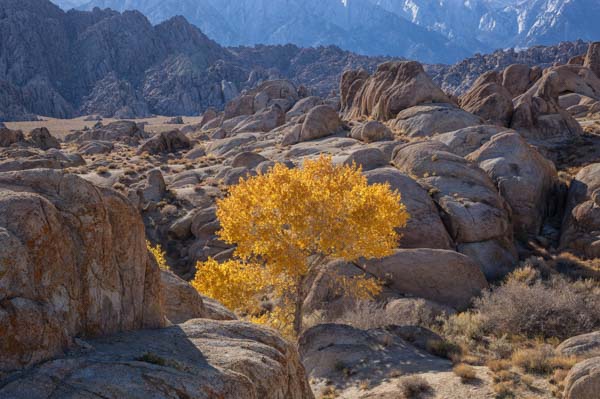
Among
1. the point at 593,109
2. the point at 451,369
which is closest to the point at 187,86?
the point at 593,109

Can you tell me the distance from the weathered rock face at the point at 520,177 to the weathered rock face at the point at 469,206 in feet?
3.80

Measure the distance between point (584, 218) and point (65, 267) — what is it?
92.6 feet

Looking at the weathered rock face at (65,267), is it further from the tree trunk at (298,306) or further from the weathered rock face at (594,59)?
the weathered rock face at (594,59)

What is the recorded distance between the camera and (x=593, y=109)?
58938 millimetres

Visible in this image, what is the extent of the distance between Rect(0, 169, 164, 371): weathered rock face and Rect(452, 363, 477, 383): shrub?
8570 mm

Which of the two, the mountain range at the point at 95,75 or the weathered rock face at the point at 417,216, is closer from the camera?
the weathered rock face at the point at 417,216

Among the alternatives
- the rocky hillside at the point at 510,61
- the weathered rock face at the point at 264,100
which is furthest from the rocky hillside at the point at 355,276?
the rocky hillside at the point at 510,61

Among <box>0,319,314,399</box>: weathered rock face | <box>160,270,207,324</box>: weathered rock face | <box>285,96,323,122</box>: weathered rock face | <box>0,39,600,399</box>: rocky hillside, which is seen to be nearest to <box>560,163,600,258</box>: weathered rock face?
<box>0,39,600,399</box>: rocky hillside

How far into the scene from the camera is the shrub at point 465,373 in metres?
13.6

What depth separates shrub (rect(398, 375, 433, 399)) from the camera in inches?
512

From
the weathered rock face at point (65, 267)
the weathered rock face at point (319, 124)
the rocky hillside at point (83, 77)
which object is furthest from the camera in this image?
the rocky hillside at point (83, 77)

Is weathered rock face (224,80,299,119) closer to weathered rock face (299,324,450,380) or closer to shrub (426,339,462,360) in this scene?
weathered rock face (299,324,450,380)

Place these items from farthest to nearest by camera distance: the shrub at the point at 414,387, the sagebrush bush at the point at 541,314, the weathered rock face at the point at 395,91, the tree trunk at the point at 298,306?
1. the weathered rock face at the point at 395,91
2. the tree trunk at the point at 298,306
3. the sagebrush bush at the point at 541,314
4. the shrub at the point at 414,387

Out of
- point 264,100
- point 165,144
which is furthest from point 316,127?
point 264,100
